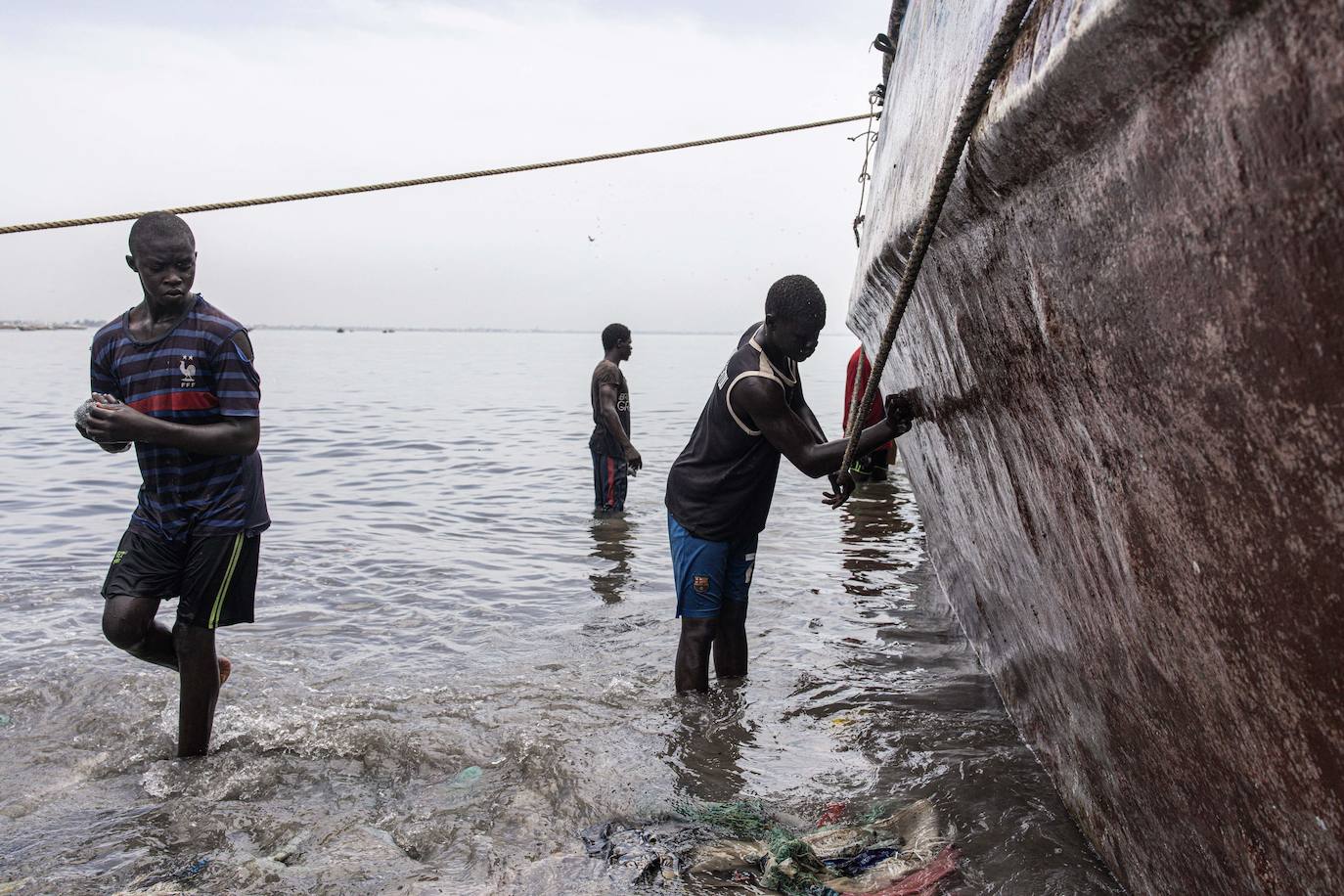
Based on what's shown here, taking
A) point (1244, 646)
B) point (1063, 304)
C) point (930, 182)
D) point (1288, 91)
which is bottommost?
point (1244, 646)

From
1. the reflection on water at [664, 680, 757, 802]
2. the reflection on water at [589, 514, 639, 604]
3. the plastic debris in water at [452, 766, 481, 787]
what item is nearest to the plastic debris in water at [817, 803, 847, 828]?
the reflection on water at [664, 680, 757, 802]

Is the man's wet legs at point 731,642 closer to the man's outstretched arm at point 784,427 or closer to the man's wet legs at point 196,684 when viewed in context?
the man's outstretched arm at point 784,427

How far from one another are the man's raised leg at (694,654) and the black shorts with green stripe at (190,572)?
1.69m

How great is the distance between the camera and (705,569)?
13.2 feet

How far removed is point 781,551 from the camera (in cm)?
824

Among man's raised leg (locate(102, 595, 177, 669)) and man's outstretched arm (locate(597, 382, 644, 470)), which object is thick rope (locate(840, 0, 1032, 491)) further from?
man's outstretched arm (locate(597, 382, 644, 470))

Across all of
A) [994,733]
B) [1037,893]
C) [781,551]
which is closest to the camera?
[1037,893]

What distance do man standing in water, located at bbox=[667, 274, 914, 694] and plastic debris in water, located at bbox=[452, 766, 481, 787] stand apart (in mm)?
954

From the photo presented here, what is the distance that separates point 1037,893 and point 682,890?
0.95m

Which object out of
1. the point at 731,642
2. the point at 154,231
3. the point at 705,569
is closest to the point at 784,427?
the point at 705,569

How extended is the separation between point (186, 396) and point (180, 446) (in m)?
0.19

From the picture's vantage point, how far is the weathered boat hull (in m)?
1.08

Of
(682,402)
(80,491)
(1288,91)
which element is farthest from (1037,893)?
(682,402)

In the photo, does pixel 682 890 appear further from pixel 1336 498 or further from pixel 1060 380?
pixel 1336 498
